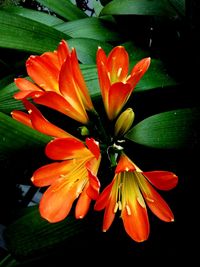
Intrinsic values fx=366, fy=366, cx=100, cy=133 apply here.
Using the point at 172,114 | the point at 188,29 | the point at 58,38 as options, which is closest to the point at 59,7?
the point at 58,38

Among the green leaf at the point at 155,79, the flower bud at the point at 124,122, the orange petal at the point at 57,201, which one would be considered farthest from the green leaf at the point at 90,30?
the orange petal at the point at 57,201

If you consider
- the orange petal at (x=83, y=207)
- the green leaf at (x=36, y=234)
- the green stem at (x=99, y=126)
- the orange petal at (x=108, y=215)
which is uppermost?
the green stem at (x=99, y=126)

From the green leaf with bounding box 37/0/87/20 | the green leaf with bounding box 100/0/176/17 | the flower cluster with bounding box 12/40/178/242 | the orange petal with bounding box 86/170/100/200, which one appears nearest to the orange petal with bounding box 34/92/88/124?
the flower cluster with bounding box 12/40/178/242

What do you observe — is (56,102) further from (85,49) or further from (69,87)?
(85,49)

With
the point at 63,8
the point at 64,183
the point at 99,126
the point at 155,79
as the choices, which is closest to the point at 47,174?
the point at 64,183

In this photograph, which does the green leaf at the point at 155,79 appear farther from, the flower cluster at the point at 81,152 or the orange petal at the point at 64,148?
the orange petal at the point at 64,148

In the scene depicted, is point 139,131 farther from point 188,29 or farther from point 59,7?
point 59,7

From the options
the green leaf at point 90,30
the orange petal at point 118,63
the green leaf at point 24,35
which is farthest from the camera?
the green leaf at point 90,30
